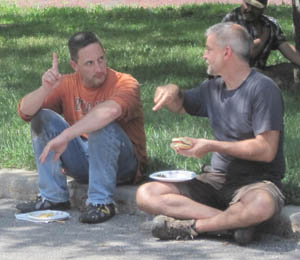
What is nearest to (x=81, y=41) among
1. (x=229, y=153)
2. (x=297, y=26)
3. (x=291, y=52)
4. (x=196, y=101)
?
(x=196, y=101)

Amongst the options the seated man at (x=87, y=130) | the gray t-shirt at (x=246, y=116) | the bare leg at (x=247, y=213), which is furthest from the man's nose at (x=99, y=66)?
the bare leg at (x=247, y=213)

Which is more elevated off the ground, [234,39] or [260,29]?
[234,39]

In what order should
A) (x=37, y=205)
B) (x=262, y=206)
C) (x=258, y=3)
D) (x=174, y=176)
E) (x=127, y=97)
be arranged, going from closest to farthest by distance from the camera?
(x=262, y=206) → (x=174, y=176) → (x=127, y=97) → (x=37, y=205) → (x=258, y=3)

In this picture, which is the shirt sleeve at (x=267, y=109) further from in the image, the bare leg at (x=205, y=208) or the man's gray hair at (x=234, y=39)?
the bare leg at (x=205, y=208)

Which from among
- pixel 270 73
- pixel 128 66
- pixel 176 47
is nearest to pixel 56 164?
pixel 270 73

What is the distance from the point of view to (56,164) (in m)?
5.95

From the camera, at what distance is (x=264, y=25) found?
8.65 metres

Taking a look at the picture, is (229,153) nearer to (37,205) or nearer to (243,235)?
(243,235)

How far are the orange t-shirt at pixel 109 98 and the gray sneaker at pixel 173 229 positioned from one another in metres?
0.83

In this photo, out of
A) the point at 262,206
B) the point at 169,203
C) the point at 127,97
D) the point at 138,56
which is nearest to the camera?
the point at 262,206

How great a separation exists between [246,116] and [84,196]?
1.45m

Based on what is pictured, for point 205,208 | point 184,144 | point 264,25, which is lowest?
point 205,208

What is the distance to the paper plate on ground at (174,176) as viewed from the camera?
17.9 feet

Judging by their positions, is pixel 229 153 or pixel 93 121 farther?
pixel 93 121
